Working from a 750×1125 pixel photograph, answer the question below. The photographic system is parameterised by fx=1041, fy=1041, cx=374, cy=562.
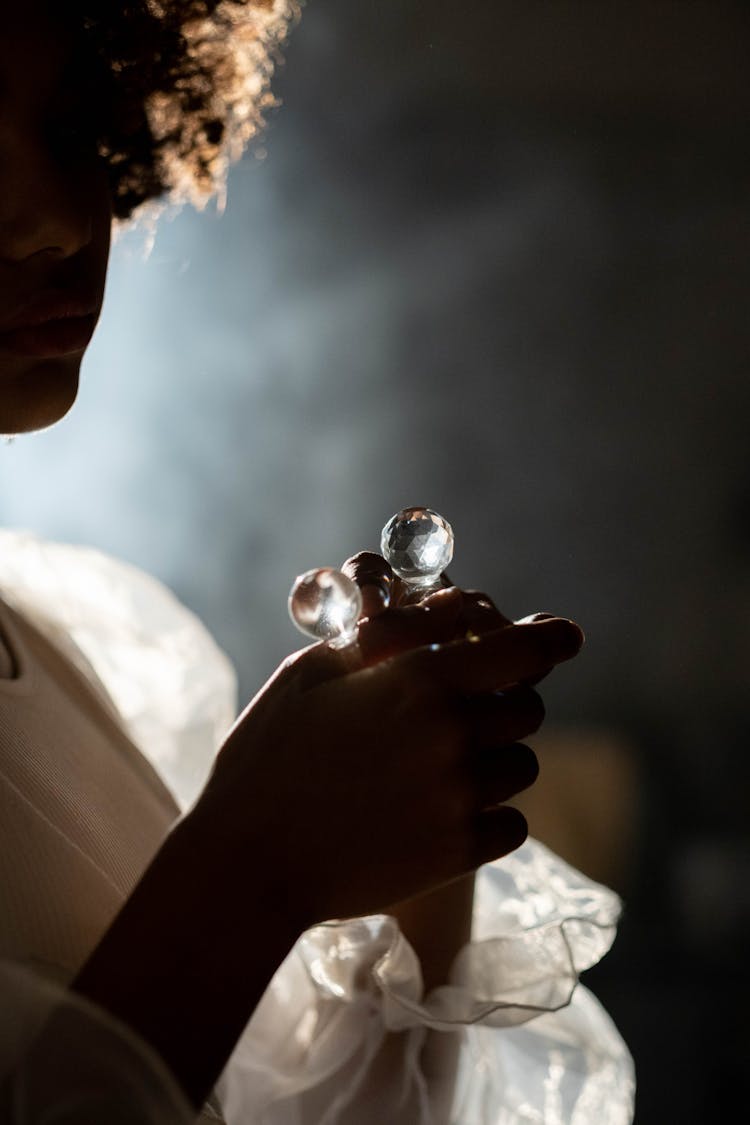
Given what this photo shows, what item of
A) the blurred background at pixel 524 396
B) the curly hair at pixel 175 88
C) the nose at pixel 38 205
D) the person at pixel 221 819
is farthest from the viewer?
the blurred background at pixel 524 396

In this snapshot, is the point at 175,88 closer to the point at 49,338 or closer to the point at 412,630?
the point at 49,338

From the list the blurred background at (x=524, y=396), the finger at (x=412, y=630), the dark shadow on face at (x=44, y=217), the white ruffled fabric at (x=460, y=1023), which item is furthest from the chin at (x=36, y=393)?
the blurred background at (x=524, y=396)

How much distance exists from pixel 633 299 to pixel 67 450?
2.47 feet

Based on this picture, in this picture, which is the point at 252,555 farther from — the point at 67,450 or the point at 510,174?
the point at 510,174

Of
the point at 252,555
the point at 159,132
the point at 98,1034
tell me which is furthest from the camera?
the point at 252,555

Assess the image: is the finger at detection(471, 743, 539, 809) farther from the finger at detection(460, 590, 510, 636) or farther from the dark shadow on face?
the dark shadow on face

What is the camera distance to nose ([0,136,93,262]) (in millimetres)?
504

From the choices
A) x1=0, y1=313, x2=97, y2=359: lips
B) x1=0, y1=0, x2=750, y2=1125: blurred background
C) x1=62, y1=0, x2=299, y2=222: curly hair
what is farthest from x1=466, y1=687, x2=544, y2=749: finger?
x1=0, y1=0, x2=750, y2=1125: blurred background

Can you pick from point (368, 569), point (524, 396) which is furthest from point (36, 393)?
point (524, 396)

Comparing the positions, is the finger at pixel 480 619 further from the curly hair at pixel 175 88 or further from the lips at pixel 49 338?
the curly hair at pixel 175 88

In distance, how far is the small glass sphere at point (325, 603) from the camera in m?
0.39

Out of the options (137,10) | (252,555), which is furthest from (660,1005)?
(137,10)

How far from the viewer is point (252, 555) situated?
137cm

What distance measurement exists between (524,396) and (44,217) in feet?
2.69
